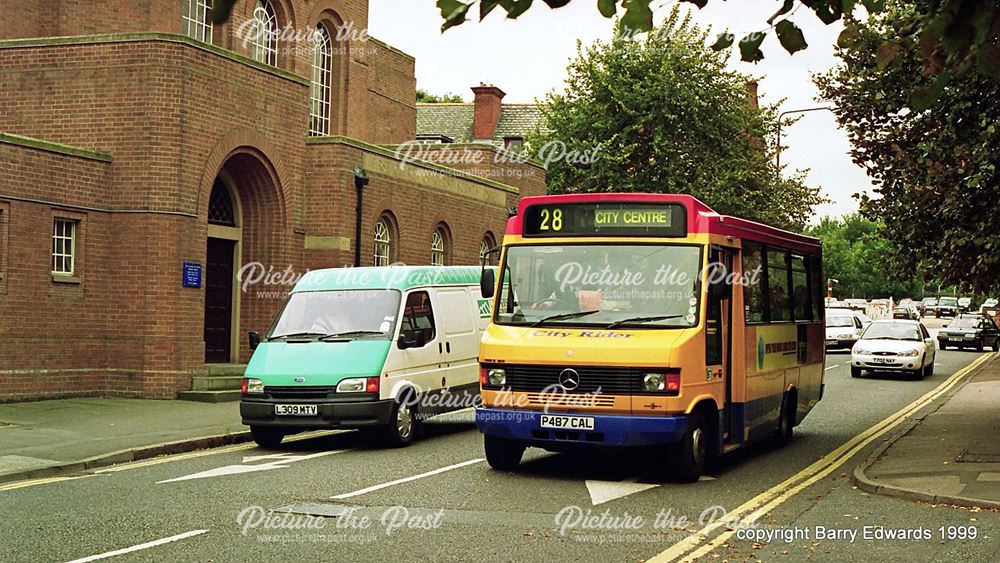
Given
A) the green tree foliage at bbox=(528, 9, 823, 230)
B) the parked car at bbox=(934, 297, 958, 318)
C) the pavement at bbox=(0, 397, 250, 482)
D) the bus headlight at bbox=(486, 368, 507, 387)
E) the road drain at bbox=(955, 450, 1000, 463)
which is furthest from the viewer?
the parked car at bbox=(934, 297, 958, 318)

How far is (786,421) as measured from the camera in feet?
47.9

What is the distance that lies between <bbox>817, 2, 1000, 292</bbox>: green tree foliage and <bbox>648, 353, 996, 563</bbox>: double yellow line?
2529 mm

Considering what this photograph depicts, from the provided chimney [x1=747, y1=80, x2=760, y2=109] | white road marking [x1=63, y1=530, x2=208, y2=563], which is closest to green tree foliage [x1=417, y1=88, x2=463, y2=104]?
chimney [x1=747, y1=80, x2=760, y2=109]

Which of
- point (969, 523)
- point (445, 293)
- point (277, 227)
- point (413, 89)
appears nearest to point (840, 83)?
point (445, 293)

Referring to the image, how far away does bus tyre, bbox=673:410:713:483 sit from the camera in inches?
431

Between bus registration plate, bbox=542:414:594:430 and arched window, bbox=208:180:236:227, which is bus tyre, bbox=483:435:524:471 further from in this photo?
arched window, bbox=208:180:236:227

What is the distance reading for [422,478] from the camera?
37.3 feet

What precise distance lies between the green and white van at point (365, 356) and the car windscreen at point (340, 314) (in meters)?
0.01

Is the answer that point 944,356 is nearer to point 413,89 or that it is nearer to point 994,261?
point 413,89

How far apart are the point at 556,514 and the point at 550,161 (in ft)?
119

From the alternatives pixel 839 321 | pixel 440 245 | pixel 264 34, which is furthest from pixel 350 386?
pixel 839 321

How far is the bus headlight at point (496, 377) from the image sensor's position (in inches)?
443

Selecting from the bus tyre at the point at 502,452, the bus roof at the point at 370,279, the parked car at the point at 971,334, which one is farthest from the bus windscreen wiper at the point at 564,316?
the parked car at the point at 971,334

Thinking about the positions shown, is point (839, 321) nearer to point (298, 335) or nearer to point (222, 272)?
point (222, 272)
